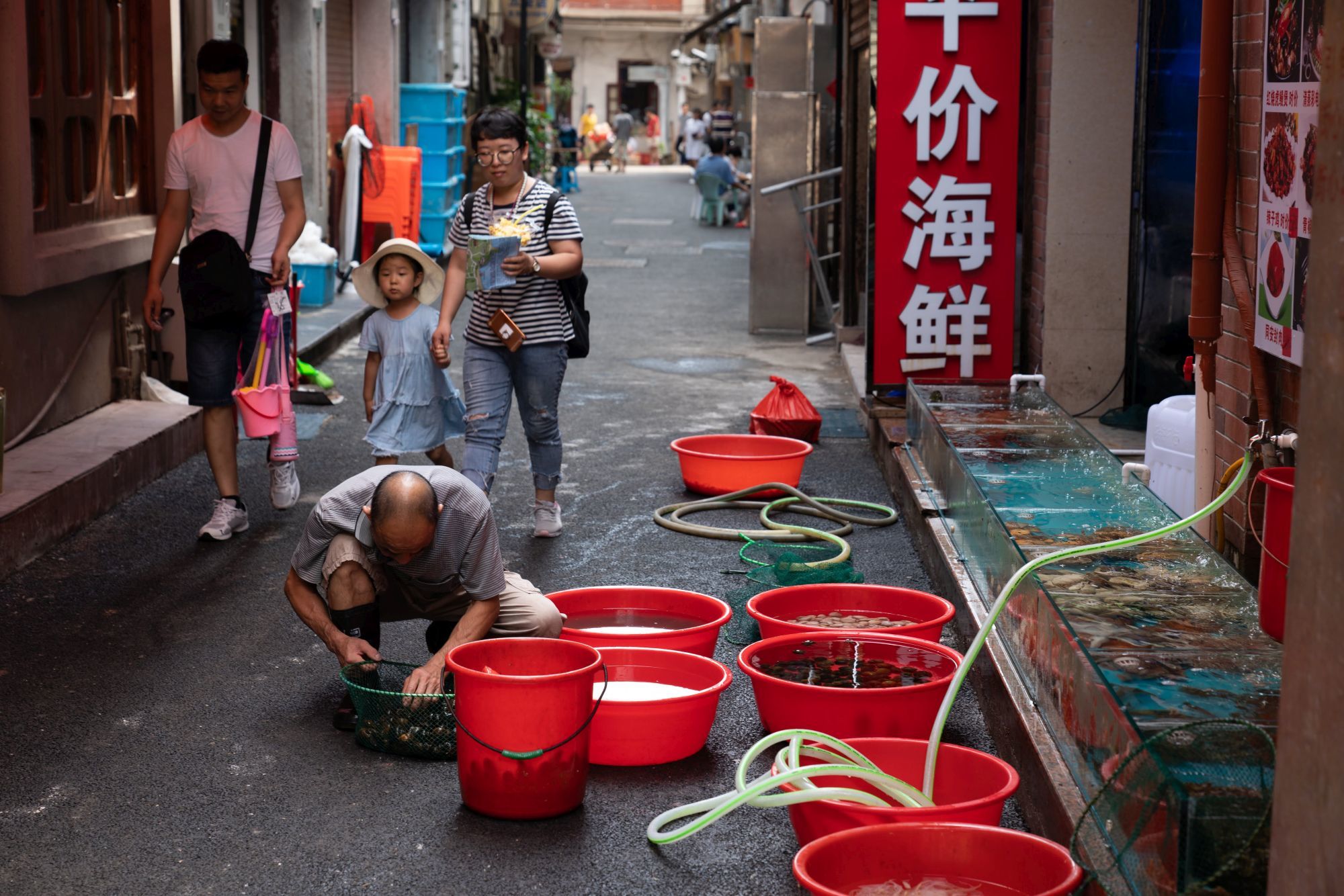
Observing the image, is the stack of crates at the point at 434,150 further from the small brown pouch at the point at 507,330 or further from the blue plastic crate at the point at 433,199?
the small brown pouch at the point at 507,330

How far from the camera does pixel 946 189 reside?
900 centimetres

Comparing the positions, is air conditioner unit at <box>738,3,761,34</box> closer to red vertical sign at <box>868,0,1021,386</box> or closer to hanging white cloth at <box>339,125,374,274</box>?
hanging white cloth at <box>339,125,374,274</box>

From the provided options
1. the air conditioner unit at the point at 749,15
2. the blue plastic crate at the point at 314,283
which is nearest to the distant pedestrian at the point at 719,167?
the air conditioner unit at the point at 749,15

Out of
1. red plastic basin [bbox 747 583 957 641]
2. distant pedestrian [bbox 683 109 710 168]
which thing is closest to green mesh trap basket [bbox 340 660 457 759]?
red plastic basin [bbox 747 583 957 641]

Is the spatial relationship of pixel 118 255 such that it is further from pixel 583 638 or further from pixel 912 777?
pixel 912 777

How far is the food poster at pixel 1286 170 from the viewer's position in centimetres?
464

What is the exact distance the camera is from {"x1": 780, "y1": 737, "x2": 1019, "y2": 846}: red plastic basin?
12.0 feet

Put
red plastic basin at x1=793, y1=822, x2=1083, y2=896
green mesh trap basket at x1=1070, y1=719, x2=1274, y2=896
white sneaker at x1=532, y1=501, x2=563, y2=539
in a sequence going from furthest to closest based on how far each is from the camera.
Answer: white sneaker at x1=532, y1=501, x2=563, y2=539 < red plastic basin at x1=793, y1=822, x2=1083, y2=896 < green mesh trap basket at x1=1070, y1=719, x2=1274, y2=896

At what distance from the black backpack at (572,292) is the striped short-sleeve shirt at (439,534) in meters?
2.26

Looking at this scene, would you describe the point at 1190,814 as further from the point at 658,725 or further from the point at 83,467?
the point at 83,467

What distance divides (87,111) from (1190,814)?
7.67m

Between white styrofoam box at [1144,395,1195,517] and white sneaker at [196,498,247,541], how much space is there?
13.0 ft

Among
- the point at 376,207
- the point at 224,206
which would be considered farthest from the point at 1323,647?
the point at 376,207

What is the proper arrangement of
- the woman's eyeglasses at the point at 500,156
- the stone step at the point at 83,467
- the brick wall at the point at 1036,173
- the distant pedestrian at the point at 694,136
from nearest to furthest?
the woman's eyeglasses at the point at 500,156, the stone step at the point at 83,467, the brick wall at the point at 1036,173, the distant pedestrian at the point at 694,136
